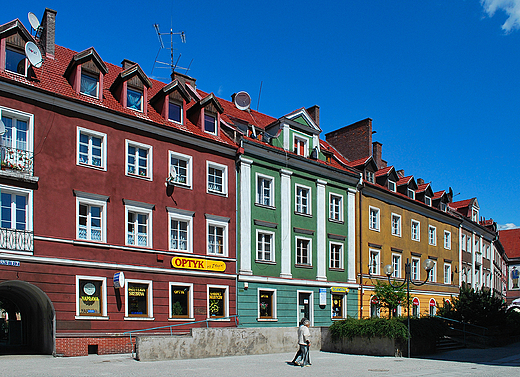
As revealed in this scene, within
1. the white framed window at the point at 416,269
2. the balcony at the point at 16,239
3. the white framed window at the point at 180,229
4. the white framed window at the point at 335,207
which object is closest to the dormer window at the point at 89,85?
the white framed window at the point at 180,229

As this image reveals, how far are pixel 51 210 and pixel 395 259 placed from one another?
26.5 metres

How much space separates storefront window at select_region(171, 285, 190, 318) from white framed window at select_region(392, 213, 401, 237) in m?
19.5

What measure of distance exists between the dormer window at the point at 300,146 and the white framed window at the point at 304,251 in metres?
5.36

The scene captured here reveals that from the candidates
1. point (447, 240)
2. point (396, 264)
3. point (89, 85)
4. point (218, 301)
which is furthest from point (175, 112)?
point (447, 240)

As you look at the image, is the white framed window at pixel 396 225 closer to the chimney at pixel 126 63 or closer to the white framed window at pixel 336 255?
the white framed window at pixel 336 255

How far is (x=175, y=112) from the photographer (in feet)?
94.8

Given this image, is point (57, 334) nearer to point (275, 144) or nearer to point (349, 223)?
point (275, 144)

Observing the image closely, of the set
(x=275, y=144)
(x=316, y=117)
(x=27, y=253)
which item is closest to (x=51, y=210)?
(x=27, y=253)

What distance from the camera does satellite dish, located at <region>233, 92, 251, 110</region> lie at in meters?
34.7

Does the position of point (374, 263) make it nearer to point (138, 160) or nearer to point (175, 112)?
point (175, 112)

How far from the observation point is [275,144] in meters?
33.2

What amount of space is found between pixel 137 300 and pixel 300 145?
49.1ft

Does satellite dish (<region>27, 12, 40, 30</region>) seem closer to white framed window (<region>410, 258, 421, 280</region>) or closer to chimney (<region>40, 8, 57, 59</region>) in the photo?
chimney (<region>40, 8, 57, 59</region>)

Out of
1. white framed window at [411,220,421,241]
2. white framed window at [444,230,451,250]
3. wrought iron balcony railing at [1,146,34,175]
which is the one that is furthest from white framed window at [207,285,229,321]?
white framed window at [444,230,451,250]
